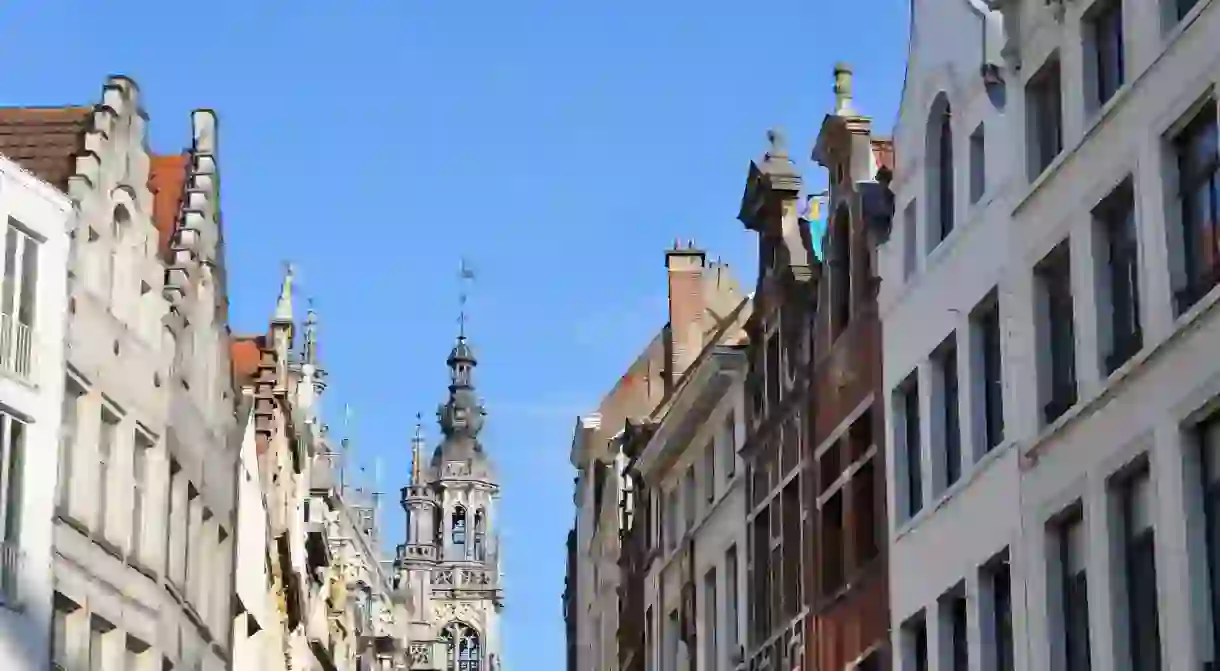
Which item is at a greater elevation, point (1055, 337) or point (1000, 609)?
point (1055, 337)

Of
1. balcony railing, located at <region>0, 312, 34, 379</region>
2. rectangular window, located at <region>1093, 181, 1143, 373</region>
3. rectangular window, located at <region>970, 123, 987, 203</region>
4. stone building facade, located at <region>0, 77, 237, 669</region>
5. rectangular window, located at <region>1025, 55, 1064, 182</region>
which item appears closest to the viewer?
rectangular window, located at <region>1093, 181, 1143, 373</region>

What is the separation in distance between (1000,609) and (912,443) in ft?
14.9

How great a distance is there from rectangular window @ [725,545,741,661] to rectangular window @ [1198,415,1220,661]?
23.3 meters

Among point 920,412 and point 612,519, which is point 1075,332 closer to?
point 920,412

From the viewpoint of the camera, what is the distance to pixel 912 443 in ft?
114

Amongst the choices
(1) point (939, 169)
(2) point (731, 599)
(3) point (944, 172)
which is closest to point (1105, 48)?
(3) point (944, 172)

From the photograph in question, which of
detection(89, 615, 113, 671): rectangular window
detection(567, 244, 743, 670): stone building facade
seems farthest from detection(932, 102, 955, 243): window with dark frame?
detection(567, 244, 743, 670): stone building facade

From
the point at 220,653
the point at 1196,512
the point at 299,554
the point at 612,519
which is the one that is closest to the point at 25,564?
the point at 220,653

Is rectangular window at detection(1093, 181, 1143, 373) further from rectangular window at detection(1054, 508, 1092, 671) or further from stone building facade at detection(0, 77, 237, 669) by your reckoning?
stone building facade at detection(0, 77, 237, 669)

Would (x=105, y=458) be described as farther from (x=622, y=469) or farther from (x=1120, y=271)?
(x=622, y=469)

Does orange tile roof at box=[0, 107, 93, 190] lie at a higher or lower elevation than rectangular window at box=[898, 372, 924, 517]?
higher

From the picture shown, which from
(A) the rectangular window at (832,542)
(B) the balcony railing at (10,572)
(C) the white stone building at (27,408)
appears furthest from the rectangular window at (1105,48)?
(B) the balcony railing at (10,572)

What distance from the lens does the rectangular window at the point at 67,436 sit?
3469 centimetres

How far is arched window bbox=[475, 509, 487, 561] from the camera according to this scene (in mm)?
172250
